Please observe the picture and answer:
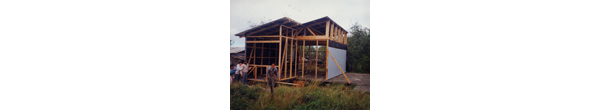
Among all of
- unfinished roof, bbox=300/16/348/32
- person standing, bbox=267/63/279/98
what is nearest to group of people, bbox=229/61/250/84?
person standing, bbox=267/63/279/98

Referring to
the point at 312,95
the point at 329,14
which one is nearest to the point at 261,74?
the point at 312,95

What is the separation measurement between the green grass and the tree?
0.77ft

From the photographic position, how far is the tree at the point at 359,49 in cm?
281

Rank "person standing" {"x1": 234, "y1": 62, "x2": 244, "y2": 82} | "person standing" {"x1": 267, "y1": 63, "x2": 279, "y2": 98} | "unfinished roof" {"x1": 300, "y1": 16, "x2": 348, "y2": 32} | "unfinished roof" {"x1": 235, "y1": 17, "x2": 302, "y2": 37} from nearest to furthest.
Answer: "unfinished roof" {"x1": 300, "y1": 16, "x2": 348, "y2": 32} < "unfinished roof" {"x1": 235, "y1": 17, "x2": 302, "y2": 37} < "person standing" {"x1": 267, "y1": 63, "x2": 279, "y2": 98} < "person standing" {"x1": 234, "y1": 62, "x2": 244, "y2": 82}

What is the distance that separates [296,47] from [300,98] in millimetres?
535

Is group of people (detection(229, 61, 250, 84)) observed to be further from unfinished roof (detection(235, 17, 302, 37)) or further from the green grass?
unfinished roof (detection(235, 17, 302, 37))

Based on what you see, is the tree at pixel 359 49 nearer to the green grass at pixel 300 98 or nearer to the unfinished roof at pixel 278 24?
the unfinished roof at pixel 278 24

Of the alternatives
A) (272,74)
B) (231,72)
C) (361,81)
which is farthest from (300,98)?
(231,72)

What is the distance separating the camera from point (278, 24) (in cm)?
318

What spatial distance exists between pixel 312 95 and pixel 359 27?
824mm

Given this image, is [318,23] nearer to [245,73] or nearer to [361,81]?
[361,81]

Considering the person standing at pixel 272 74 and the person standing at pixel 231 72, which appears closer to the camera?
the person standing at pixel 272 74

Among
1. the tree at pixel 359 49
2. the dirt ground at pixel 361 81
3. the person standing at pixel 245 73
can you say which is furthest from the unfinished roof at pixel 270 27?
the dirt ground at pixel 361 81

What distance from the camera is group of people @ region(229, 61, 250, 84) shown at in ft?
11.3
